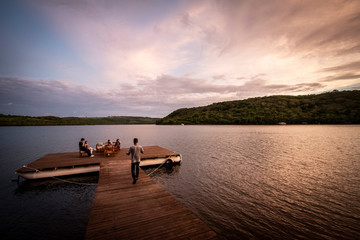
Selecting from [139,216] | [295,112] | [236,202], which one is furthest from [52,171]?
[295,112]

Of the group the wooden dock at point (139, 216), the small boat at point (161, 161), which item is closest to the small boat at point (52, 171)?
the small boat at point (161, 161)

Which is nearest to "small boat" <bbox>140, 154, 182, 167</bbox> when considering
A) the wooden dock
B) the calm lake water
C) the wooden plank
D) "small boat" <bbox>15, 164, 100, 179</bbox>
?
Result: the calm lake water

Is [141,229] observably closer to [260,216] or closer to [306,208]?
[260,216]

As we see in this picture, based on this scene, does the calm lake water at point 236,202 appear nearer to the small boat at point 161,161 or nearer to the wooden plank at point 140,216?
the small boat at point 161,161

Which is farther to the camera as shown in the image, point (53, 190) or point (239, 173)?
point (239, 173)

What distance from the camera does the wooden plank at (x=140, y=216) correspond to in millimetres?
5503

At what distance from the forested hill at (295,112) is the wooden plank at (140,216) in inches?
6296

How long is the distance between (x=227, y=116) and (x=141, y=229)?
571 ft

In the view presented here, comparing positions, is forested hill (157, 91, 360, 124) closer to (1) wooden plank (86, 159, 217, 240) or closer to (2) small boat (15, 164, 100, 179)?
(2) small boat (15, 164, 100, 179)

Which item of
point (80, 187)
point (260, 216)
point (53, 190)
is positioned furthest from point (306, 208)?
point (53, 190)

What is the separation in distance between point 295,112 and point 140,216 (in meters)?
180

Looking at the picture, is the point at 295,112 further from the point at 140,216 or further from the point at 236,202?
the point at 140,216

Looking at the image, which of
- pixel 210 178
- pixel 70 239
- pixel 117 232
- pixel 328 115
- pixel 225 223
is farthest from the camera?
pixel 328 115

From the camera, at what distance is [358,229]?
8844 mm
